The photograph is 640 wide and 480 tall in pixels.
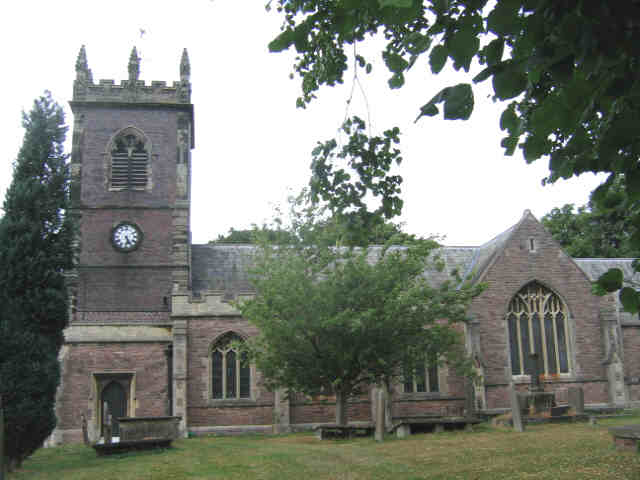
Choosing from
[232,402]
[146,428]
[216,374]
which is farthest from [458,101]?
[216,374]

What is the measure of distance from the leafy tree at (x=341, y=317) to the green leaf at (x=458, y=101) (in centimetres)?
1447

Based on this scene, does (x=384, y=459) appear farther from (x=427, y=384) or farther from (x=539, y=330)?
(x=539, y=330)

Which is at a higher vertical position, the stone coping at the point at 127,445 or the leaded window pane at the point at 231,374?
the leaded window pane at the point at 231,374

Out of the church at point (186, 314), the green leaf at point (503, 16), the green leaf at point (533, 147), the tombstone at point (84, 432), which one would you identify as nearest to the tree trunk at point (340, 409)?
the church at point (186, 314)

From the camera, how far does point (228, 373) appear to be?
2377 centimetres

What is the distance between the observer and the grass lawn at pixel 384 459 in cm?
1087

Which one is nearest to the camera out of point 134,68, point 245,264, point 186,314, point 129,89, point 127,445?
point 127,445

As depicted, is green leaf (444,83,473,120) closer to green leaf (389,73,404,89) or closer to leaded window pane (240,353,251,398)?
green leaf (389,73,404,89)

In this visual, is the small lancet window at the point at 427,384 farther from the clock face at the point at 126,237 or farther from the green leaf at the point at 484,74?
the green leaf at the point at 484,74

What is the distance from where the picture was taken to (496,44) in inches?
119

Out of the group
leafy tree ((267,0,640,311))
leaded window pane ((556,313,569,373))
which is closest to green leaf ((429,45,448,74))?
leafy tree ((267,0,640,311))

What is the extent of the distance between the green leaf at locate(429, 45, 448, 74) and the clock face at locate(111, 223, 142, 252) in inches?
941

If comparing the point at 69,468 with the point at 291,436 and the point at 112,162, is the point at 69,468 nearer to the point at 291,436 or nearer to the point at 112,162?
the point at 291,436

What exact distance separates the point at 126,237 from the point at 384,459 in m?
16.0
